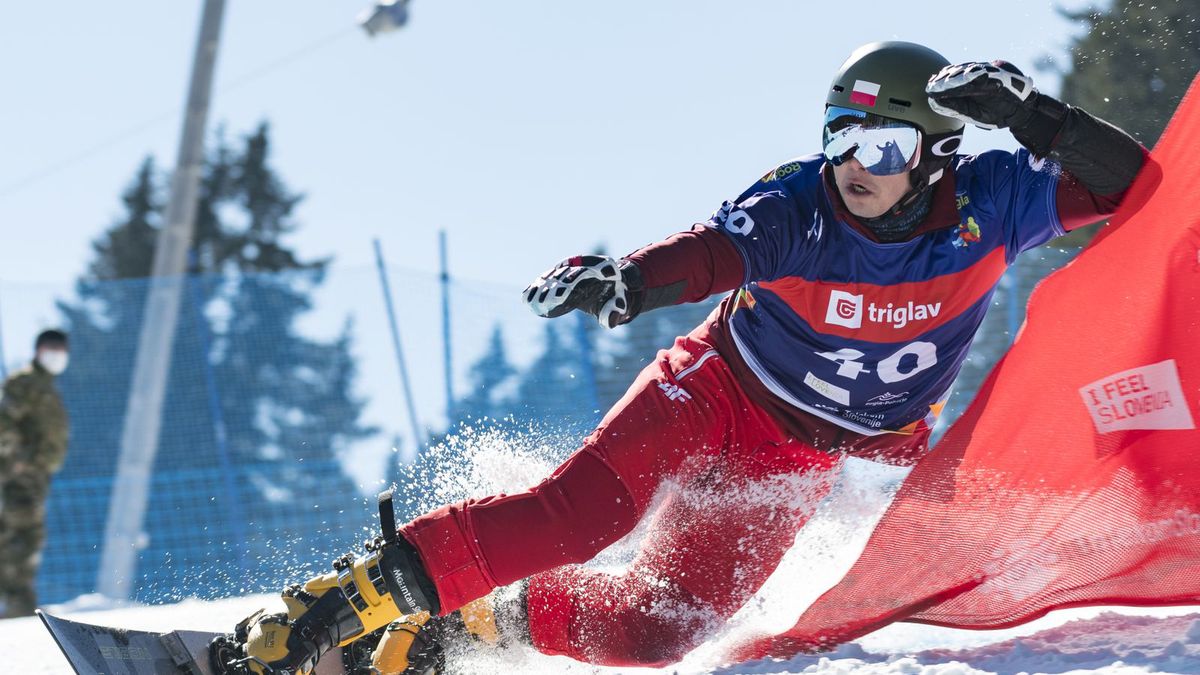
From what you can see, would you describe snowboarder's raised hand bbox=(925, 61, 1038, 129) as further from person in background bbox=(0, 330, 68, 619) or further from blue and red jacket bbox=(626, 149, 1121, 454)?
person in background bbox=(0, 330, 68, 619)

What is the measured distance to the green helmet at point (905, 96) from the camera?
3.36m

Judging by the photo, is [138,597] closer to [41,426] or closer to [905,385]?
[41,426]

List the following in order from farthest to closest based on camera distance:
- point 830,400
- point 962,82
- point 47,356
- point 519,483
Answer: point 47,356 → point 519,483 → point 830,400 → point 962,82

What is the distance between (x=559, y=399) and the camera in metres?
8.94

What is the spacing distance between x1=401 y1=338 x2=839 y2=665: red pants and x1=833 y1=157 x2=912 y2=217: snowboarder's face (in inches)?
24.5

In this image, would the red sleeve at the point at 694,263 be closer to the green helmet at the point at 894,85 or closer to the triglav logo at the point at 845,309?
the triglav logo at the point at 845,309

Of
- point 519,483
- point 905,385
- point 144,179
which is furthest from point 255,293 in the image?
point 144,179

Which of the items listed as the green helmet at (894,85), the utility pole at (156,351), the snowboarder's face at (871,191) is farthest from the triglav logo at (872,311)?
the utility pole at (156,351)

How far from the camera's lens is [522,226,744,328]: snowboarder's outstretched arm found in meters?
2.98

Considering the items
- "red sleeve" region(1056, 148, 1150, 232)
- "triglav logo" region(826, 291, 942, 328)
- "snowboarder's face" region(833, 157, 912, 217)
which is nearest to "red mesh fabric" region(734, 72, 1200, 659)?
"red sleeve" region(1056, 148, 1150, 232)

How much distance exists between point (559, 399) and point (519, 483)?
198 inches

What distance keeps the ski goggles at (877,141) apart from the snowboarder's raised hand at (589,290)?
74 cm

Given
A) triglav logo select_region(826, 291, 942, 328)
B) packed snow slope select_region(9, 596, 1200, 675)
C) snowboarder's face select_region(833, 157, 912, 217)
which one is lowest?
packed snow slope select_region(9, 596, 1200, 675)

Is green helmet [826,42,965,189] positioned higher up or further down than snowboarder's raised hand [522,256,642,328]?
higher up
